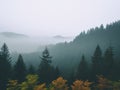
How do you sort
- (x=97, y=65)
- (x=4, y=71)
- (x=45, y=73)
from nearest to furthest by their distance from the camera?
1. (x=4, y=71)
2. (x=45, y=73)
3. (x=97, y=65)

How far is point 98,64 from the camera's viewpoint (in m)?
58.9

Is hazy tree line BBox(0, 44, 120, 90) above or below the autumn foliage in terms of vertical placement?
above

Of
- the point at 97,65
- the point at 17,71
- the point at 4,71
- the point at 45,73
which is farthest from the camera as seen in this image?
the point at 97,65

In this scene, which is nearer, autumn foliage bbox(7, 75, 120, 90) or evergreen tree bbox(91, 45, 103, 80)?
autumn foliage bbox(7, 75, 120, 90)

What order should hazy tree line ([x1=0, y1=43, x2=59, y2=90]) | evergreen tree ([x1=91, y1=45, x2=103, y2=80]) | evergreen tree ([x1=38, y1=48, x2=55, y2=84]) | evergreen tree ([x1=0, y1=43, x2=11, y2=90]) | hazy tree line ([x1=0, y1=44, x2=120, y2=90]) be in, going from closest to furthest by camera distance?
evergreen tree ([x1=0, y1=43, x2=11, y2=90])
hazy tree line ([x1=0, y1=43, x2=59, y2=90])
hazy tree line ([x1=0, y1=44, x2=120, y2=90])
evergreen tree ([x1=38, y1=48, x2=55, y2=84])
evergreen tree ([x1=91, y1=45, x2=103, y2=80])

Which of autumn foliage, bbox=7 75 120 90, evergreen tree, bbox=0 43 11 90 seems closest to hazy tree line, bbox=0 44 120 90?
evergreen tree, bbox=0 43 11 90

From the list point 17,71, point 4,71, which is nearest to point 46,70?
point 17,71

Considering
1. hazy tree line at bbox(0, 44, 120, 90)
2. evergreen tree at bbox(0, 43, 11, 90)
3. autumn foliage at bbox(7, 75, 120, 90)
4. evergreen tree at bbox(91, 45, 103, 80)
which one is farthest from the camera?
evergreen tree at bbox(91, 45, 103, 80)

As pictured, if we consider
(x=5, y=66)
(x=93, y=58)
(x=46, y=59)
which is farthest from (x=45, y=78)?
(x=93, y=58)

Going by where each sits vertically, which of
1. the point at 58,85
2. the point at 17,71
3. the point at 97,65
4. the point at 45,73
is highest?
the point at 97,65

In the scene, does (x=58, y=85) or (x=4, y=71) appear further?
(x=4, y=71)

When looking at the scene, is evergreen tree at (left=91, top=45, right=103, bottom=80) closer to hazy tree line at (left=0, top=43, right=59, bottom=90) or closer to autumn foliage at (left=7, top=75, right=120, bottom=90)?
autumn foliage at (left=7, top=75, right=120, bottom=90)

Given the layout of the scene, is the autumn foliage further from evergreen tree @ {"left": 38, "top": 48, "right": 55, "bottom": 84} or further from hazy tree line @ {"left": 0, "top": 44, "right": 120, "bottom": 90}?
evergreen tree @ {"left": 38, "top": 48, "right": 55, "bottom": 84}

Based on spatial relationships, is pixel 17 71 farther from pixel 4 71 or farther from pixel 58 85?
pixel 58 85
